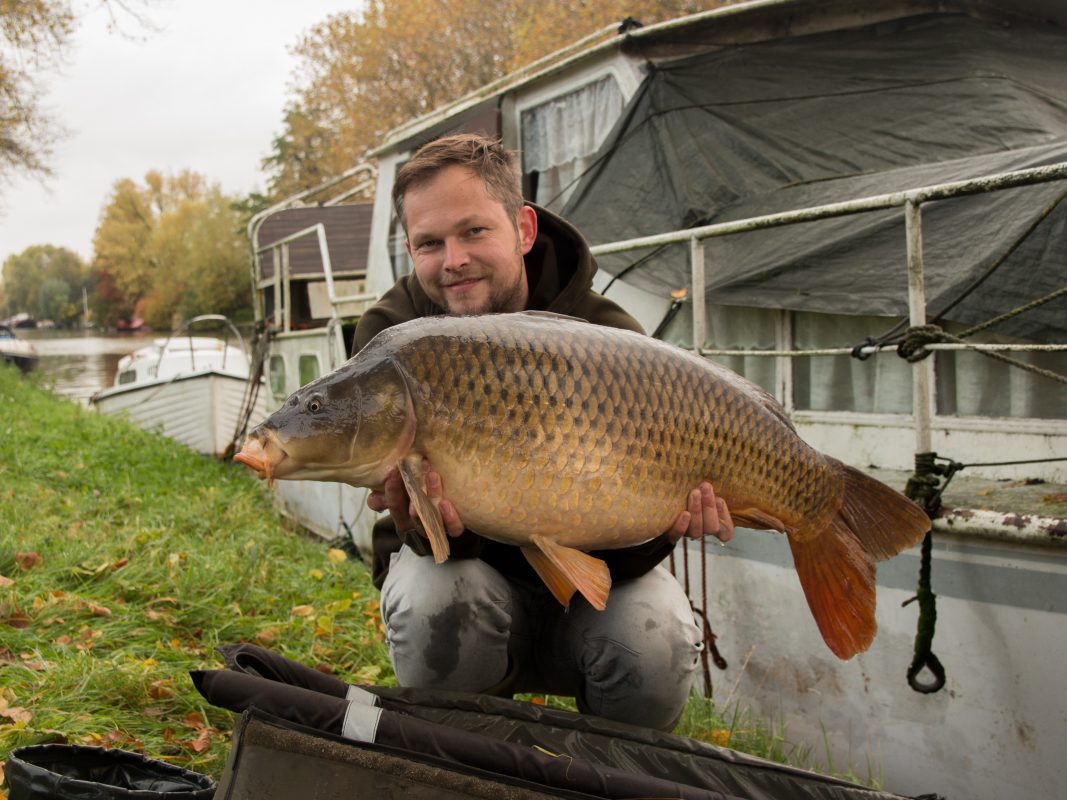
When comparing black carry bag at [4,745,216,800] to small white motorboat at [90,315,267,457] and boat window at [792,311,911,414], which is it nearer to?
boat window at [792,311,911,414]

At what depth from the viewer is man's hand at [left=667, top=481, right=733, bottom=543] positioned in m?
1.85

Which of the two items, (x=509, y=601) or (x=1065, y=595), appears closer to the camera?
(x=509, y=601)

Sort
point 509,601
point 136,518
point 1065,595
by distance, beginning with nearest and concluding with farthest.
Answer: point 509,601 → point 1065,595 → point 136,518

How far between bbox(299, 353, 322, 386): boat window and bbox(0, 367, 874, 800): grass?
1.11 meters

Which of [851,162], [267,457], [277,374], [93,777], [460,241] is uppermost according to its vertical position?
[851,162]

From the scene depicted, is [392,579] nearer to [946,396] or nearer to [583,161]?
[946,396]

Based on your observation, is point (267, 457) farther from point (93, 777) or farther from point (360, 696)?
point (93, 777)

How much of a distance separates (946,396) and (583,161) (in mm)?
2391

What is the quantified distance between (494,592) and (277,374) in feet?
22.0

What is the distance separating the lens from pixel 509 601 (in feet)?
7.00

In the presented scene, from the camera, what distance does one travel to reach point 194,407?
11805 mm

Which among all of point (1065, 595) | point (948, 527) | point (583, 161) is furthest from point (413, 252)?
point (583, 161)

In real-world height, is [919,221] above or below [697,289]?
above

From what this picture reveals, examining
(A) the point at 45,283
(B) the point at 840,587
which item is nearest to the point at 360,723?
(B) the point at 840,587
